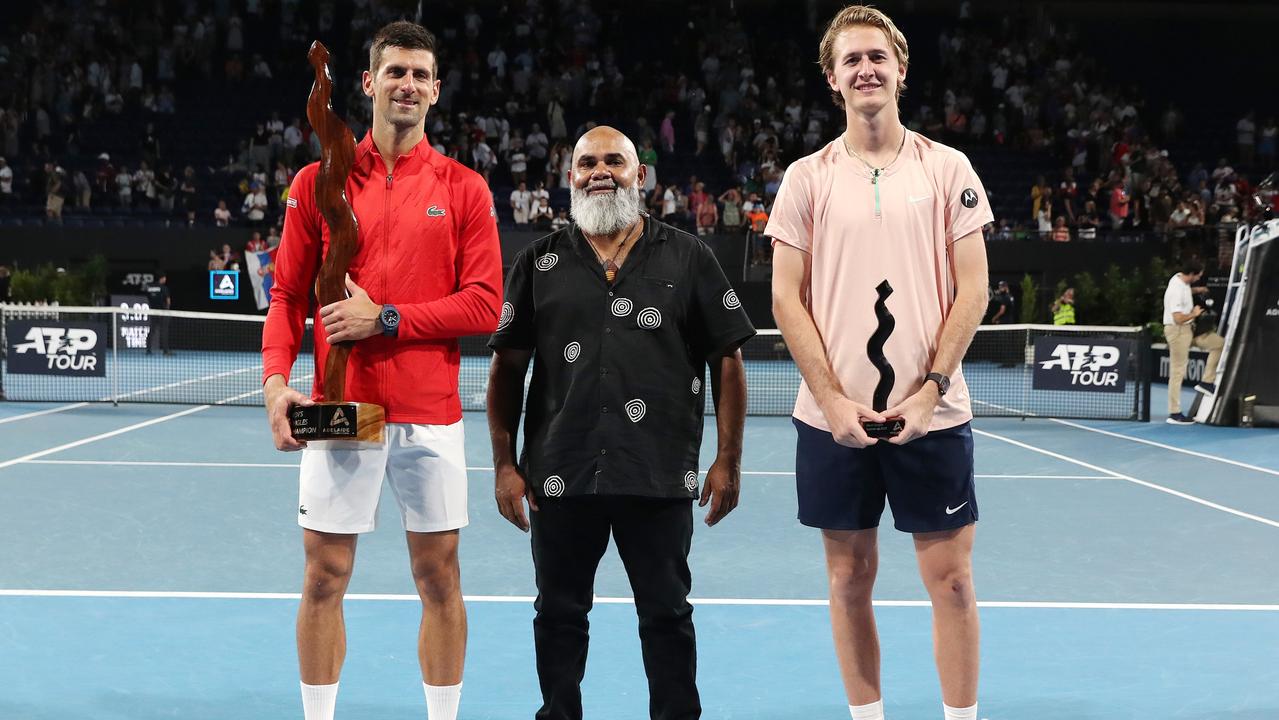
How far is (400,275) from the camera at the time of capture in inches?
137

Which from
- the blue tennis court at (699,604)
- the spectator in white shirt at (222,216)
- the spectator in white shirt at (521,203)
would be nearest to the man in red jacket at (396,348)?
the blue tennis court at (699,604)

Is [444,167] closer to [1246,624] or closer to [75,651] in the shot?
[75,651]

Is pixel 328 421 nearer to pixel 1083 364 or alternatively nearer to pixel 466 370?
pixel 1083 364

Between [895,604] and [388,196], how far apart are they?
3.38 meters

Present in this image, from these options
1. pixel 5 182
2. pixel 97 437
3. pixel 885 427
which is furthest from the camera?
pixel 5 182

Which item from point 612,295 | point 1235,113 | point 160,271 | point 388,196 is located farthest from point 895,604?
point 1235,113

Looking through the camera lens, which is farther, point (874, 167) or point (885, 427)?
point (874, 167)

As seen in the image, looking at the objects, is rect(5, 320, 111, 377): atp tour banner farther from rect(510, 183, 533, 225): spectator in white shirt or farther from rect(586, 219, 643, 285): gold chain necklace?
rect(586, 219, 643, 285): gold chain necklace

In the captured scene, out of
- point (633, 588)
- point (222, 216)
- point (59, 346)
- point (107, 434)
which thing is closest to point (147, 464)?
point (107, 434)

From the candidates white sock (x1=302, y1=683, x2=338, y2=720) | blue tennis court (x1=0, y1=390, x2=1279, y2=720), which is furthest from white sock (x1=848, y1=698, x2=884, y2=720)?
white sock (x1=302, y1=683, x2=338, y2=720)

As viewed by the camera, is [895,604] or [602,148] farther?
[895,604]

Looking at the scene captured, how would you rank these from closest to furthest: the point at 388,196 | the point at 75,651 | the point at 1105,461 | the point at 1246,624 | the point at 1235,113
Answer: the point at 388,196, the point at 75,651, the point at 1246,624, the point at 1105,461, the point at 1235,113

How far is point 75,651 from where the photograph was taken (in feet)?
15.9

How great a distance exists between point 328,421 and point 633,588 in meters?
1.01
